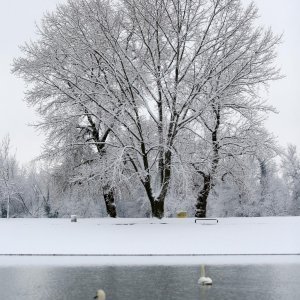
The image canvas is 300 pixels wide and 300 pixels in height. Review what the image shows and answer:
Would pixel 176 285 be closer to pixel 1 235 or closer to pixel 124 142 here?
pixel 1 235

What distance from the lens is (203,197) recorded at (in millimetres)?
38969

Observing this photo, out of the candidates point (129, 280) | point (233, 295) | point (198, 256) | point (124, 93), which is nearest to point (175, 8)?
point (124, 93)

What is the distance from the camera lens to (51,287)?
52.4 ft

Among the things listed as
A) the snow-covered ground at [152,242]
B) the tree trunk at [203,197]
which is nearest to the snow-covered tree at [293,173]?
the tree trunk at [203,197]

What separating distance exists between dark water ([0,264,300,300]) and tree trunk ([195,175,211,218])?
16.6m

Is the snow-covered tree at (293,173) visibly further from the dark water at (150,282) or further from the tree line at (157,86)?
the dark water at (150,282)

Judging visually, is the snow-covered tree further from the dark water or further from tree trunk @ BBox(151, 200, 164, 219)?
the dark water

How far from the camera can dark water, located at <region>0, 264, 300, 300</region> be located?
46.9ft

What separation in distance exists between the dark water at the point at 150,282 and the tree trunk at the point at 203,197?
1663 cm

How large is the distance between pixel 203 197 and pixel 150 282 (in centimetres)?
2234

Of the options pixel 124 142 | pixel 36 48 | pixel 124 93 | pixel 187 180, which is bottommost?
pixel 187 180

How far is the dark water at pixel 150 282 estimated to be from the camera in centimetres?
1430

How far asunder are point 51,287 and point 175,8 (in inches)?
810

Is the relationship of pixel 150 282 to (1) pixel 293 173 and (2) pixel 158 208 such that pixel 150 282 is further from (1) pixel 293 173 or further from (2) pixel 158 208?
(1) pixel 293 173
